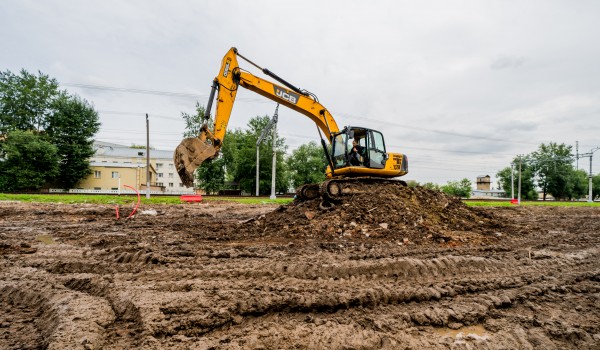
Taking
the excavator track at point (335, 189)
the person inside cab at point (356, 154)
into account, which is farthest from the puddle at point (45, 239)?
the person inside cab at point (356, 154)

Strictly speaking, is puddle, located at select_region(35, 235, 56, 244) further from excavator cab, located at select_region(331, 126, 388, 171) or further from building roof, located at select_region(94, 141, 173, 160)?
building roof, located at select_region(94, 141, 173, 160)

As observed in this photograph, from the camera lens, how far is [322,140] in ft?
34.0

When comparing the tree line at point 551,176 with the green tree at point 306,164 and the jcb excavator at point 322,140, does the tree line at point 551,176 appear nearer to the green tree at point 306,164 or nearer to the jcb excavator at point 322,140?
the green tree at point 306,164

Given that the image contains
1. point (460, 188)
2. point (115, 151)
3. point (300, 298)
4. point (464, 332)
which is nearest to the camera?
point (464, 332)

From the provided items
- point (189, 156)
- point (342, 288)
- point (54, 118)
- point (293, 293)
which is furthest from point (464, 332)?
point (54, 118)

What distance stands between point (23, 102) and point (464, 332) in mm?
53677

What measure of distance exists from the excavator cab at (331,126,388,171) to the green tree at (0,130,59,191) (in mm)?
37169

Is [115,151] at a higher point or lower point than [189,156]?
higher

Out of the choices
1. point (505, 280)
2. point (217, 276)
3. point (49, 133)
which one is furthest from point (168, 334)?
point (49, 133)

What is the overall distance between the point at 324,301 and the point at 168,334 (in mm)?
1432

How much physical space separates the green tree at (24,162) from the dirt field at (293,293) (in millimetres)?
34312

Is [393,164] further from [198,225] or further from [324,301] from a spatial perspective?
[324,301]

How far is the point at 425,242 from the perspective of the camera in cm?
644

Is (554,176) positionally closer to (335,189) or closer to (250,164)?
(250,164)
